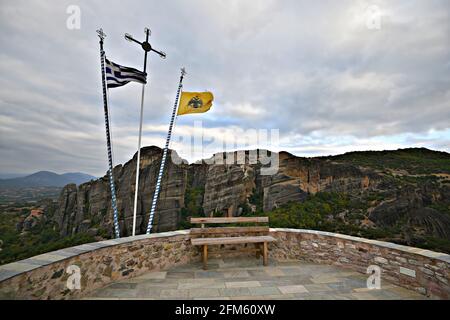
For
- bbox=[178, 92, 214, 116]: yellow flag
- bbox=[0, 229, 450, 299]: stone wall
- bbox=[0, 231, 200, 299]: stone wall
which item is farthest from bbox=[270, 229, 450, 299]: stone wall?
bbox=[178, 92, 214, 116]: yellow flag

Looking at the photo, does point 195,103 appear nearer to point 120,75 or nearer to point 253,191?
point 120,75

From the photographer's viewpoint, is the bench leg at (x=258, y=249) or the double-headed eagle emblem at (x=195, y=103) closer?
the bench leg at (x=258, y=249)

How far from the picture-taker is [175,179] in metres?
30.8

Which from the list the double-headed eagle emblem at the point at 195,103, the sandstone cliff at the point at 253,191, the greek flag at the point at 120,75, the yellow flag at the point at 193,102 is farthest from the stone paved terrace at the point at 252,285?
the sandstone cliff at the point at 253,191

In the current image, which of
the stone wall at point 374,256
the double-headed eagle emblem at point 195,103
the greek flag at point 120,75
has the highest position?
the greek flag at point 120,75

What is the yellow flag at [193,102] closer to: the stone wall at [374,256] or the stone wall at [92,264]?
the stone wall at [92,264]

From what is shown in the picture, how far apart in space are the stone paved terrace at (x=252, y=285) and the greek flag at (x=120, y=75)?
4583mm

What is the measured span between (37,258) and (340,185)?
28.1m

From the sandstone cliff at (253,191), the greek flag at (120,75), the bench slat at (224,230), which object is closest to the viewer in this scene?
the bench slat at (224,230)

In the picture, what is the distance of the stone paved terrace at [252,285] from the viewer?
290 cm

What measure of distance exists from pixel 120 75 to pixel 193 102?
2065 mm

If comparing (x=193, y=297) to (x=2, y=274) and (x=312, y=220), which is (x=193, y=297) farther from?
(x=312, y=220)

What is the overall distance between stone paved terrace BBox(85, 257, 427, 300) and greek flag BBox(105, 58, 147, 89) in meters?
4.58

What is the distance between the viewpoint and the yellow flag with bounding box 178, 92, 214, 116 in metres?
6.59
